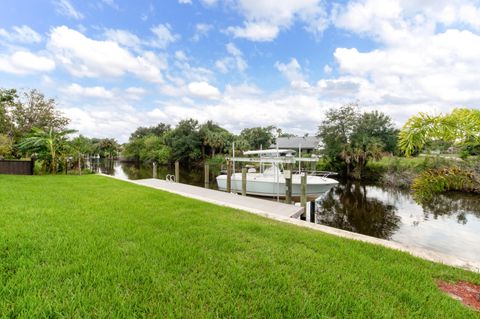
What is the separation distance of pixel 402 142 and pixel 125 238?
15.6ft

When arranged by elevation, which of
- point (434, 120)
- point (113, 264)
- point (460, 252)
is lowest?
point (460, 252)

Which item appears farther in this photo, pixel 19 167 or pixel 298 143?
pixel 298 143

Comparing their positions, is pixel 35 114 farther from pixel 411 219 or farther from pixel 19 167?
pixel 411 219

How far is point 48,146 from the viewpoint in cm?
1443

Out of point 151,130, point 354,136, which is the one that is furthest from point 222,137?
point 151,130

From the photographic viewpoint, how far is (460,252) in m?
6.94

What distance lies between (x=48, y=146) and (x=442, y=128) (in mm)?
18585

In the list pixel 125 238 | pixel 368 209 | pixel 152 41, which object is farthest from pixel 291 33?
pixel 125 238

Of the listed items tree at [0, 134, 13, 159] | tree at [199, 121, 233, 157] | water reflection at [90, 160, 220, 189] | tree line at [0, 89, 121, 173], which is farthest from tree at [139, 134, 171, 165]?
tree at [0, 134, 13, 159]

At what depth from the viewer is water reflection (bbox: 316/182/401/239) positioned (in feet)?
30.5

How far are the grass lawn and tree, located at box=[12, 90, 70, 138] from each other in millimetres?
20926

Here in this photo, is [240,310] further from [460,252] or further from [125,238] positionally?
[460,252]

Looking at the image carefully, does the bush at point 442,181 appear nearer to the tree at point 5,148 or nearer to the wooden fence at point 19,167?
the wooden fence at point 19,167

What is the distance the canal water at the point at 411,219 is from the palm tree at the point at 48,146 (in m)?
16.1
